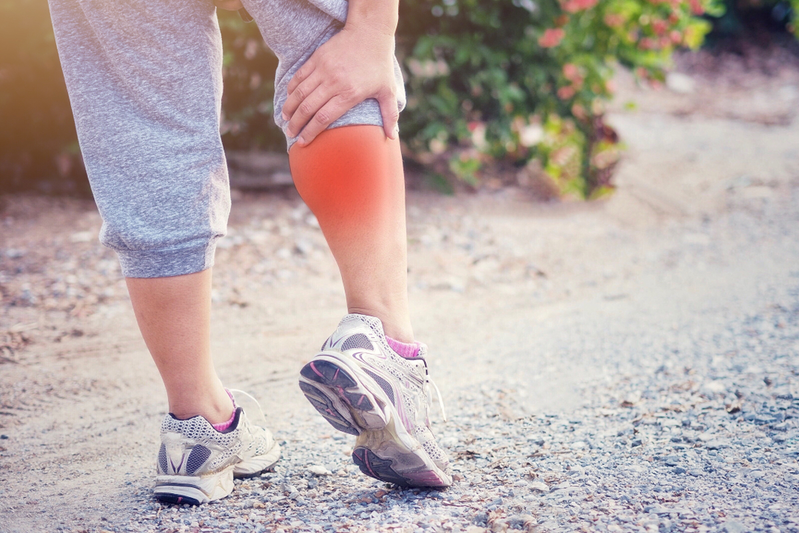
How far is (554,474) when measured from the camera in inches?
54.7

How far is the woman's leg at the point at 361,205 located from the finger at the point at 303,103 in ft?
0.13

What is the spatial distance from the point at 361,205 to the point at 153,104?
413mm

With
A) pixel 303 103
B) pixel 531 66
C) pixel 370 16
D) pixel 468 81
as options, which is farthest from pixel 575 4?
pixel 303 103

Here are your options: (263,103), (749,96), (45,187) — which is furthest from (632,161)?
(45,187)

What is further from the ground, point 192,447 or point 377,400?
point 377,400

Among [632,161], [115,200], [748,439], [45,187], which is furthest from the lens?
[632,161]

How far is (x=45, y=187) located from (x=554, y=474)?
3585 millimetres

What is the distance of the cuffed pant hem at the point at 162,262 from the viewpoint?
1.18m

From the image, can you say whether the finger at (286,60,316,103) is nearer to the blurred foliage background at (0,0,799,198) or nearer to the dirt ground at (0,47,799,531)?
the dirt ground at (0,47,799,531)

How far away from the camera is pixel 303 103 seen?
45.3 inches

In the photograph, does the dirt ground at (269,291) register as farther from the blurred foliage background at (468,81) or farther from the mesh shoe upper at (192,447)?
the blurred foliage background at (468,81)

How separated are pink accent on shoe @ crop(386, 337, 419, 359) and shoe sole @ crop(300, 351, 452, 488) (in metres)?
0.11

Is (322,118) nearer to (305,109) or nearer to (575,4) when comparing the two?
(305,109)

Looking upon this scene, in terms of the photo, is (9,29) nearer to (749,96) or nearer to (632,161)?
(632,161)
